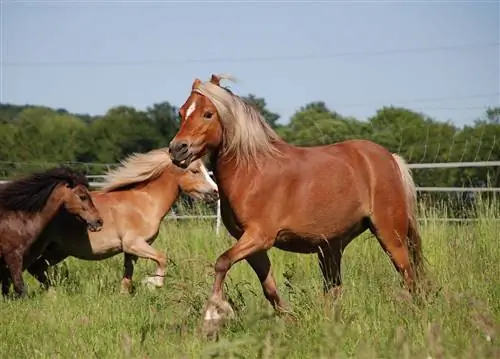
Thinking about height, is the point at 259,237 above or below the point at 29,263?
above

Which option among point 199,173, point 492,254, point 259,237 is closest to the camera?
point 259,237

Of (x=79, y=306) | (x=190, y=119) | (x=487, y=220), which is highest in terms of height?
(x=190, y=119)

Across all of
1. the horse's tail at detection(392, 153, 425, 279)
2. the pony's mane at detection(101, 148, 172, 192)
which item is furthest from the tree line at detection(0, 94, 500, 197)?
the horse's tail at detection(392, 153, 425, 279)

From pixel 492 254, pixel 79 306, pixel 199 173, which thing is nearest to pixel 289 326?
pixel 79 306

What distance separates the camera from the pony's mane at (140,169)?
Answer: 11.7 m

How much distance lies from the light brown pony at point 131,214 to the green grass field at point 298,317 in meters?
0.64

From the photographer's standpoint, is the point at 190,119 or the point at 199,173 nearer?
the point at 190,119

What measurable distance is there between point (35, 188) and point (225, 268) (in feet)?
15.0

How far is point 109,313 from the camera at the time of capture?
7.39m

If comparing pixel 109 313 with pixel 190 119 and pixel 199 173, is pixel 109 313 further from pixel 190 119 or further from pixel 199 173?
pixel 199 173

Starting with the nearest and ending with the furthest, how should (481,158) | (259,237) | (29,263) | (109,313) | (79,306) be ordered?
(259,237), (109,313), (79,306), (29,263), (481,158)

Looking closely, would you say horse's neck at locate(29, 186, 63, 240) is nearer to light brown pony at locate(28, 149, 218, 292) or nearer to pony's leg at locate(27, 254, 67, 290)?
light brown pony at locate(28, 149, 218, 292)

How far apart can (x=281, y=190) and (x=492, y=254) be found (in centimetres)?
272

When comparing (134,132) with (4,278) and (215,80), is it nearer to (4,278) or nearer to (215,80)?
(4,278)
